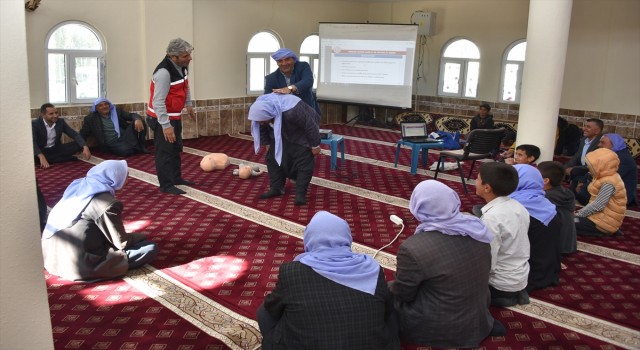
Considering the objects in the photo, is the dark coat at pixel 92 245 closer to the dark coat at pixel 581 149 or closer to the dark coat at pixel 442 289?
the dark coat at pixel 442 289

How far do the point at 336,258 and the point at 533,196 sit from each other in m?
1.68

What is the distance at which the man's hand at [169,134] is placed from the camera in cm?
539

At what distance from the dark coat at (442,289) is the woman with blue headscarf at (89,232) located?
1.72m

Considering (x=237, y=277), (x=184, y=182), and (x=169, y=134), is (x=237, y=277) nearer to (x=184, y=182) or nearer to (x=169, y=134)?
(x=169, y=134)

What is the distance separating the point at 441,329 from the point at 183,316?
1385 millimetres

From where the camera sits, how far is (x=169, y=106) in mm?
5535

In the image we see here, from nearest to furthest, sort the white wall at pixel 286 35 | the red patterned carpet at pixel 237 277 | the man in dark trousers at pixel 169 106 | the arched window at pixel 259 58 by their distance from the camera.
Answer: the red patterned carpet at pixel 237 277
the man in dark trousers at pixel 169 106
the white wall at pixel 286 35
the arched window at pixel 259 58

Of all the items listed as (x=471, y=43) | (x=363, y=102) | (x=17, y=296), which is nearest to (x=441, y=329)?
(x=17, y=296)

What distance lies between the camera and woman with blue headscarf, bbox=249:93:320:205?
5238 mm

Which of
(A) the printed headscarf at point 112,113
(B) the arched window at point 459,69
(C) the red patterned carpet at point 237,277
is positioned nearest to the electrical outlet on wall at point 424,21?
(B) the arched window at point 459,69

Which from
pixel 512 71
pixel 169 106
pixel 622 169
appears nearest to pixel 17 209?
pixel 169 106

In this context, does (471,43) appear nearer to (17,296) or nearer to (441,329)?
(441,329)

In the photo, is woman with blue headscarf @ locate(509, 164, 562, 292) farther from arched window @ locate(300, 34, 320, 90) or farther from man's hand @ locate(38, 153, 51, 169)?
arched window @ locate(300, 34, 320, 90)

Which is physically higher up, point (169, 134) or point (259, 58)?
point (259, 58)
